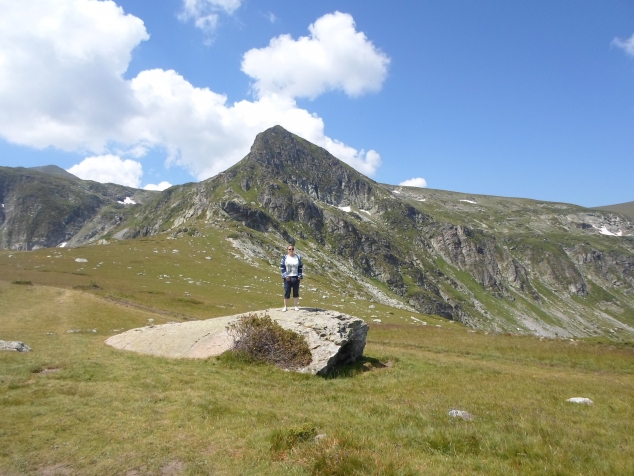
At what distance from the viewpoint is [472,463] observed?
9.17m

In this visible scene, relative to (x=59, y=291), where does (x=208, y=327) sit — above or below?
above

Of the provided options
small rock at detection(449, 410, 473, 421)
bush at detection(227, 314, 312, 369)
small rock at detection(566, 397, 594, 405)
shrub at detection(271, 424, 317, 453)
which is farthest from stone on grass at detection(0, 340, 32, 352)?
small rock at detection(566, 397, 594, 405)

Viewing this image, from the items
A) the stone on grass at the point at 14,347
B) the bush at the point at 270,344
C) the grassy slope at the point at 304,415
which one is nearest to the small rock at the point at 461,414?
the grassy slope at the point at 304,415

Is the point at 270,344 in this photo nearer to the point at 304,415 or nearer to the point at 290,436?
the point at 304,415

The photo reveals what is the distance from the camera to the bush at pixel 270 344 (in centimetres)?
2094

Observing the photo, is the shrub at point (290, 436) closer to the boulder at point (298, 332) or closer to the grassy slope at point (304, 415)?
the grassy slope at point (304, 415)

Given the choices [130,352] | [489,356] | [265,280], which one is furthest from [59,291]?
[489,356]

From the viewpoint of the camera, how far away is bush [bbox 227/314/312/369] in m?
20.9

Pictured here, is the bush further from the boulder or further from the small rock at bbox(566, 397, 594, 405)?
the small rock at bbox(566, 397, 594, 405)

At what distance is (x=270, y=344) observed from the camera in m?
21.4

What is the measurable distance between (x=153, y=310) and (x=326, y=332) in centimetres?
3702

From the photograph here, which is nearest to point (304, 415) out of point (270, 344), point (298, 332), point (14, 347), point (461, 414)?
point (461, 414)

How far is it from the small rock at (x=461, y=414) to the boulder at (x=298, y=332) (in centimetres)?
834

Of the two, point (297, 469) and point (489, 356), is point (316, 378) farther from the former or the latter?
point (489, 356)
